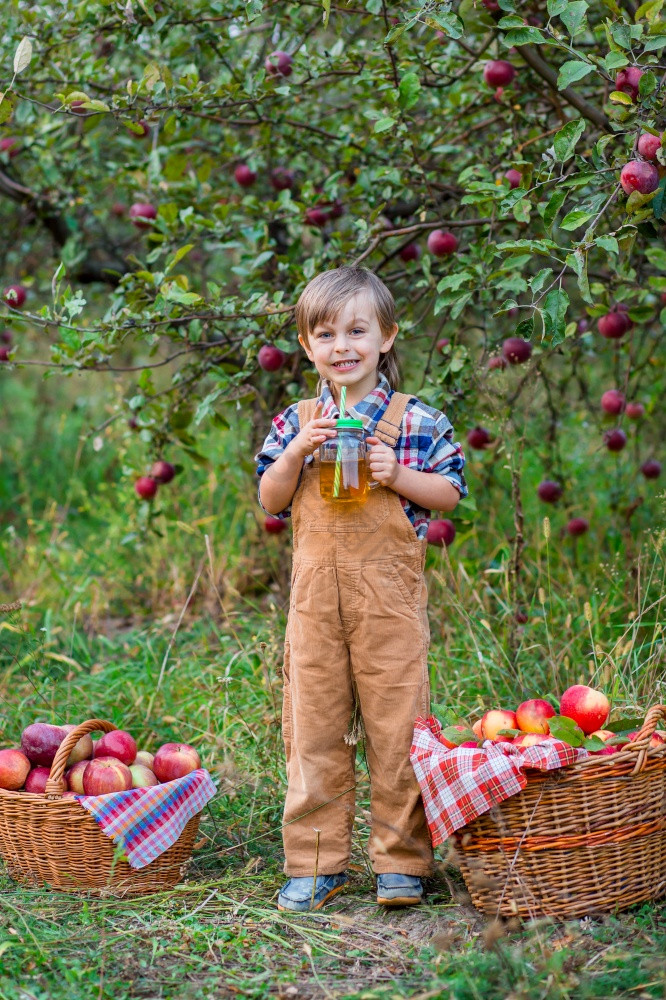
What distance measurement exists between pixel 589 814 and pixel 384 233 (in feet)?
5.31

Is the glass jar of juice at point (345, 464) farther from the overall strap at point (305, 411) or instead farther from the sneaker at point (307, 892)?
the sneaker at point (307, 892)

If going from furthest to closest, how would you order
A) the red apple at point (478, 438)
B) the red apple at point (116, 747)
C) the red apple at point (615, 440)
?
1. the red apple at point (615, 440)
2. the red apple at point (478, 438)
3. the red apple at point (116, 747)

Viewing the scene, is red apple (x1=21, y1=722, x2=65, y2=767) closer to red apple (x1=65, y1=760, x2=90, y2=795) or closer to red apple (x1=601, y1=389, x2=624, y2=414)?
red apple (x1=65, y1=760, x2=90, y2=795)

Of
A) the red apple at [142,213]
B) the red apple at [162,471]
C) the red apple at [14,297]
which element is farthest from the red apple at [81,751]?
the red apple at [142,213]

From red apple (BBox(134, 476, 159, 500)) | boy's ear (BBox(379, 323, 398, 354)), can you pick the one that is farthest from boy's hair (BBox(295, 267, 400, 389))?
red apple (BBox(134, 476, 159, 500))

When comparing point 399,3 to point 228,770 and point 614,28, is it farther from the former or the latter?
point 228,770

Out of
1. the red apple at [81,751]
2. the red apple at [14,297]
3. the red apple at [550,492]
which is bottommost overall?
the red apple at [81,751]

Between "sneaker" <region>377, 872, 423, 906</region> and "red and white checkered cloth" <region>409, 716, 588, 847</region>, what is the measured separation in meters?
0.19

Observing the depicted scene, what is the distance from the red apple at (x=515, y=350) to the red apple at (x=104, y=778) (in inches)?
60.0

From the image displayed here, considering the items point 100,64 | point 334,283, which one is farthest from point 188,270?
point 334,283

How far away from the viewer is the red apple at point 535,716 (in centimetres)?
231

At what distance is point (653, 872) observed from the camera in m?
2.19

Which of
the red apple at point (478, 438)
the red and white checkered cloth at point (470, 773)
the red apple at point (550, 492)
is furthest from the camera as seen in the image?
the red apple at point (550, 492)

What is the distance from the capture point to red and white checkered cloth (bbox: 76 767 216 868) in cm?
233
